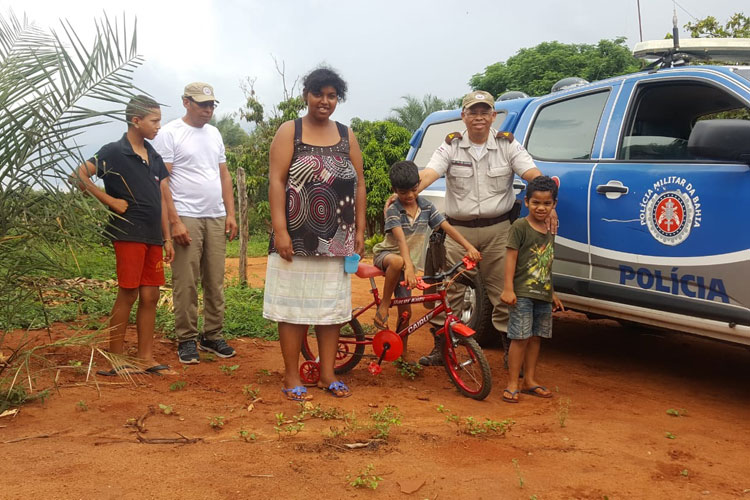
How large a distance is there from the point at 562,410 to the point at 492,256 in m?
1.18

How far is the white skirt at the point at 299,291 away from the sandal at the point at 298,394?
15.3 inches

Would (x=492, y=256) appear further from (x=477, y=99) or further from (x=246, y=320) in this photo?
(x=246, y=320)

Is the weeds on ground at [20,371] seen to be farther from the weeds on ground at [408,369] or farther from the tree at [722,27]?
the tree at [722,27]

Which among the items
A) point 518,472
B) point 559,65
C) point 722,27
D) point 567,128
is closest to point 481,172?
point 567,128

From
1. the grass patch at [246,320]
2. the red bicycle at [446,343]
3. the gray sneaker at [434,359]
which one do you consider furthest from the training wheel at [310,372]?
the grass patch at [246,320]

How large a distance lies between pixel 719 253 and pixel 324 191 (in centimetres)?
222

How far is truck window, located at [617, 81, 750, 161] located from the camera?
15.3 feet

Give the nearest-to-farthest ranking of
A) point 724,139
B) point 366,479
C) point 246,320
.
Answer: point 366,479, point 724,139, point 246,320

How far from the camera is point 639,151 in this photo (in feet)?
15.4

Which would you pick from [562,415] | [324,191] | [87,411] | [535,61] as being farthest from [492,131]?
[535,61]

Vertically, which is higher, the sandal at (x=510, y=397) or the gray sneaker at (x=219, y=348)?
the sandal at (x=510, y=397)

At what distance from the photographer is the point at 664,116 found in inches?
193

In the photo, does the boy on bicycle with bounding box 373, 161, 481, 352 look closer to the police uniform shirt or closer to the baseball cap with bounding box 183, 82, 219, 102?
the police uniform shirt

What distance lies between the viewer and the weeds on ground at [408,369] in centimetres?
478
